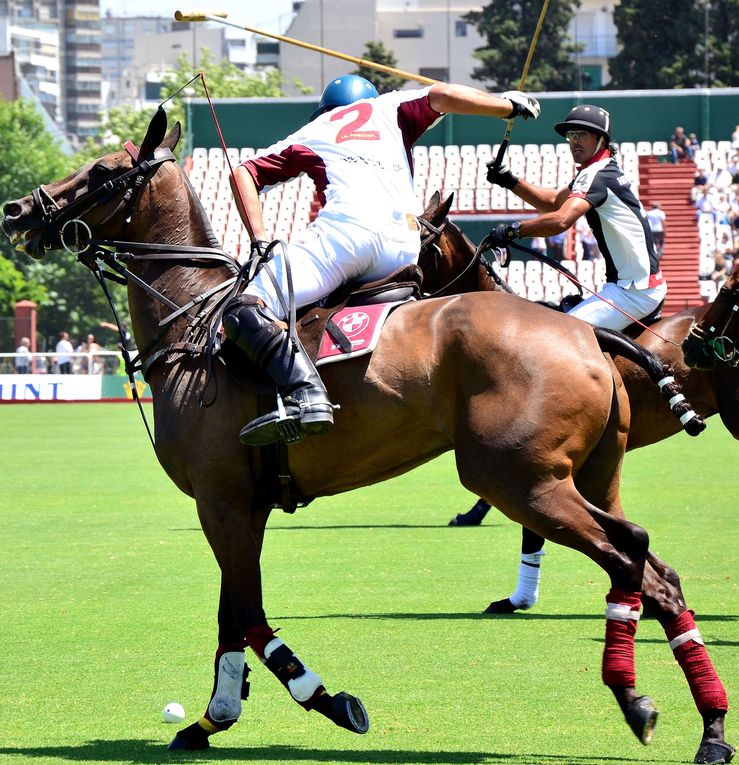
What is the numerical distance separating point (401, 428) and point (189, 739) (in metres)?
1.69

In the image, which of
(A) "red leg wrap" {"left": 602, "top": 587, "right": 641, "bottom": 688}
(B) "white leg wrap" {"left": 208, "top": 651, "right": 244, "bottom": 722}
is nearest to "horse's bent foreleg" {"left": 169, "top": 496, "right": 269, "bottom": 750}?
(B) "white leg wrap" {"left": 208, "top": 651, "right": 244, "bottom": 722}

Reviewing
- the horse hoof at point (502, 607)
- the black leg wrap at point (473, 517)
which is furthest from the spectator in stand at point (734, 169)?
the horse hoof at point (502, 607)

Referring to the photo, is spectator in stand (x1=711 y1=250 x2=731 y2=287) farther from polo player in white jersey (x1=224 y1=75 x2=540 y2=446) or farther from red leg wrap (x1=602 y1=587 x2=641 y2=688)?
red leg wrap (x1=602 y1=587 x2=641 y2=688)

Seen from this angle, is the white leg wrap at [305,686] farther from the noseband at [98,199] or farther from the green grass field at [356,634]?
the noseband at [98,199]

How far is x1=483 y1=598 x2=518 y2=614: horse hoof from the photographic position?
31.2ft

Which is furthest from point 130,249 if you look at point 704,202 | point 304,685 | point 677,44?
point 677,44

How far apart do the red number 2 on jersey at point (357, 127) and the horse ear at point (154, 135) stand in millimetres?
854

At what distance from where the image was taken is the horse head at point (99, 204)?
23.9ft

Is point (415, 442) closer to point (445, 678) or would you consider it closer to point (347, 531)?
point (445, 678)

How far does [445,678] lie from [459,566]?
13.5 ft

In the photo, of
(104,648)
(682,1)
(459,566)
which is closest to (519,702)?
(104,648)

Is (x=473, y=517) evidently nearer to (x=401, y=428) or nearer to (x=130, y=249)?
(x=130, y=249)

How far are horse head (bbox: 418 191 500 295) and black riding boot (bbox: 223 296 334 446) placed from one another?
3.13 m

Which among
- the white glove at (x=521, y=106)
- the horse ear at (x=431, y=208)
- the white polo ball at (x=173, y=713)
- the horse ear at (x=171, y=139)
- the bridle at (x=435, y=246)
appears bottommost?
the white polo ball at (x=173, y=713)
